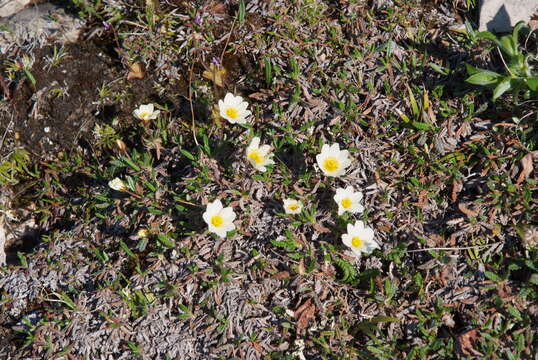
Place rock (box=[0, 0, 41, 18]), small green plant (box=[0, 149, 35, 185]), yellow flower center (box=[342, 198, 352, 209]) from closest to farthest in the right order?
yellow flower center (box=[342, 198, 352, 209]) < small green plant (box=[0, 149, 35, 185]) < rock (box=[0, 0, 41, 18])

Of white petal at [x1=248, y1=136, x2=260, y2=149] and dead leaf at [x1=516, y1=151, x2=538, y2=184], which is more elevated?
white petal at [x1=248, y1=136, x2=260, y2=149]

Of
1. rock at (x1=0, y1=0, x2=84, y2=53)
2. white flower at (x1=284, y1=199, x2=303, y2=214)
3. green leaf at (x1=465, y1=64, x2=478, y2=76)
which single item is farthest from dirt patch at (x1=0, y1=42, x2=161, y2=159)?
green leaf at (x1=465, y1=64, x2=478, y2=76)

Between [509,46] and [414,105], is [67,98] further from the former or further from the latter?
[509,46]

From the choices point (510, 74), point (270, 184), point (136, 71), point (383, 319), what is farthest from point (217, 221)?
point (510, 74)

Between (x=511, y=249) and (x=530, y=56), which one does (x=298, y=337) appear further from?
(x=530, y=56)

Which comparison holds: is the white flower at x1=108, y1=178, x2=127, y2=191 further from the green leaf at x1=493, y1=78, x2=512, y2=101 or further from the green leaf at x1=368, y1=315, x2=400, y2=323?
the green leaf at x1=493, y1=78, x2=512, y2=101

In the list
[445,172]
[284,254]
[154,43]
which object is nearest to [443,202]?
[445,172]
